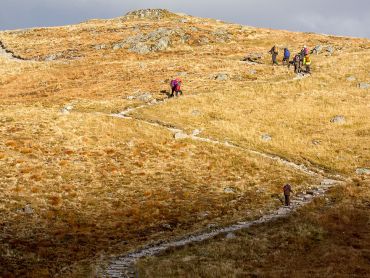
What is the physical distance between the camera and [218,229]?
30578mm

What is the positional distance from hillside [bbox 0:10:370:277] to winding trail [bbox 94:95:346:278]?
1.38 ft

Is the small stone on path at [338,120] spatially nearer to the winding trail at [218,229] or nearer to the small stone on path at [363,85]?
the winding trail at [218,229]

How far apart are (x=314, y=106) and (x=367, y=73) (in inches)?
731

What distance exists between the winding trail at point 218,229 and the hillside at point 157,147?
1.38ft

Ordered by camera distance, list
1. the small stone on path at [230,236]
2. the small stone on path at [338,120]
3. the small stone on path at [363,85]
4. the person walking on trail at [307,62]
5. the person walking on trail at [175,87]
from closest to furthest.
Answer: the small stone on path at [230,236] → the small stone on path at [338,120] → the person walking on trail at [175,87] → the small stone on path at [363,85] → the person walking on trail at [307,62]

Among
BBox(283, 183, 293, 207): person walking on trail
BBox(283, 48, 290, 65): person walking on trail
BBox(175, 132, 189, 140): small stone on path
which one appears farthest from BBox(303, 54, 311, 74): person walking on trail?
BBox(283, 183, 293, 207): person walking on trail

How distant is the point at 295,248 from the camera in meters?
26.5

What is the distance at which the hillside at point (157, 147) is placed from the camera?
100 feet

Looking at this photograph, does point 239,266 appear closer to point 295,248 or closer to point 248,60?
point 295,248

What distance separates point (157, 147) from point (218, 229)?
1666 cm

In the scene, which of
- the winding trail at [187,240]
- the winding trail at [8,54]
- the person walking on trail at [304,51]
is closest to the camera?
the winding trail at [187,240]

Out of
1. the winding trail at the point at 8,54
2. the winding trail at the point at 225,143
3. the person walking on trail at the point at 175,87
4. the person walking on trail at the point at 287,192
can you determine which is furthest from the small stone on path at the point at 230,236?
the winding trail at the point at 8,54

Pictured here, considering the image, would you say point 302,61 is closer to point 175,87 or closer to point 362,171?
point 175,87

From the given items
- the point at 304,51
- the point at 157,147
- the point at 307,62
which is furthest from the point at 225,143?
the point at 304,51
